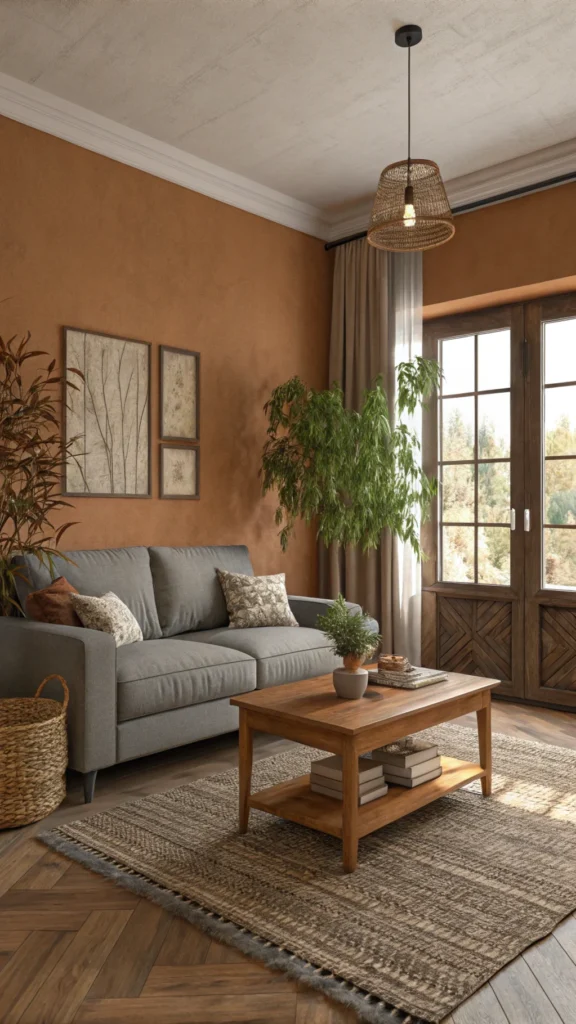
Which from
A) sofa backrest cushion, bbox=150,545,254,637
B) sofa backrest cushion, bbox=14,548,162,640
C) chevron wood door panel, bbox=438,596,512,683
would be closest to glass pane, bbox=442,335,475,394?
chevron wood door panel, bbox=438,596,512,683

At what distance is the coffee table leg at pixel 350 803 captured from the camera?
2.38 metres

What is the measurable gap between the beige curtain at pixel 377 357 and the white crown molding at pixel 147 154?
0.51 m

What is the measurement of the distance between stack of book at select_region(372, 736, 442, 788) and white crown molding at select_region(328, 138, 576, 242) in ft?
11.0

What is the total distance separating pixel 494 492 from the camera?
5023 millimetres

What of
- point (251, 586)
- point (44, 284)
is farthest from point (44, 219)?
point (251, 586)

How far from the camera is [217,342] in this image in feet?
16.0

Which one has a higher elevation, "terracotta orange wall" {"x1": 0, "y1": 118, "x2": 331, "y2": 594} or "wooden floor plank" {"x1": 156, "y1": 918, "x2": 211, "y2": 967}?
"terracotta orange wall" {"x1": 0, "y1": 118, "x2": 331, "y2": 594}

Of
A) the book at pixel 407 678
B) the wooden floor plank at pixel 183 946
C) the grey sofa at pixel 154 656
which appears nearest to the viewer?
the wooden floor plank at pixel 183 946

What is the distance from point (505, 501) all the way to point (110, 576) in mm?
2549

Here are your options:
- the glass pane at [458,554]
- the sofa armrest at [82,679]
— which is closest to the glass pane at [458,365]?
the glass pane at [458,554]

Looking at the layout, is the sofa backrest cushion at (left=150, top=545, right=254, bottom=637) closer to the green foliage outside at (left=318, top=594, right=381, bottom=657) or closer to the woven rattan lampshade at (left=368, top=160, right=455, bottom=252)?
the green foliage outside at (left=318, top=594, right=381, bottom=657)

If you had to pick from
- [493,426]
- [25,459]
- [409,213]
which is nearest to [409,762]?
[25,459]

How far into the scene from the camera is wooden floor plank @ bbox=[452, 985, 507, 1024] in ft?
5.70

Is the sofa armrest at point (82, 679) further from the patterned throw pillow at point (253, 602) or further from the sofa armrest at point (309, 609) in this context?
the sofa armrest at point (309, 609)
